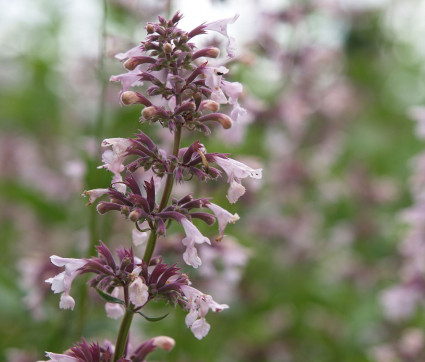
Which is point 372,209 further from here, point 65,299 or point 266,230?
point 65,299

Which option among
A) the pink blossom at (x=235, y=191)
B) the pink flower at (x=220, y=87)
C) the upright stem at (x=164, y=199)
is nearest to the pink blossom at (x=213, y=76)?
the pink flower at (x=220, y=87)

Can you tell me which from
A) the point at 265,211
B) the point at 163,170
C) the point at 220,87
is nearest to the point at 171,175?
the point at 163,170

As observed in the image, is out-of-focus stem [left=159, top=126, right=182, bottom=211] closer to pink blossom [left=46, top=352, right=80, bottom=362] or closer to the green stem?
the green stem

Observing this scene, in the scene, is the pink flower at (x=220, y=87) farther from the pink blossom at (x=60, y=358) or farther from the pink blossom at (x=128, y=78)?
the pink blossom at (x=60, y=358)

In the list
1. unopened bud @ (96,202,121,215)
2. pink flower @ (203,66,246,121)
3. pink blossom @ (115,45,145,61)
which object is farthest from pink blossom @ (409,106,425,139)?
unopened bud @ (96,202,121,215)

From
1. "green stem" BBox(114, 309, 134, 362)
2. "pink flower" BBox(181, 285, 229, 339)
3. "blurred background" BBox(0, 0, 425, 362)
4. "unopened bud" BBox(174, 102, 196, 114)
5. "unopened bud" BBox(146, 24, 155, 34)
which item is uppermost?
"unopened bud" BBox(146, 24, 155, 34)

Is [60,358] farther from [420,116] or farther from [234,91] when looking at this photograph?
[420,116]

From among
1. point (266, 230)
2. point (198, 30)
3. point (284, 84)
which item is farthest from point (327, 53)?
point (198, 30)

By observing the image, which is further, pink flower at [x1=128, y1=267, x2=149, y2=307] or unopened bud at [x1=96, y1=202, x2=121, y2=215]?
unopened bud at [x1=96, y1=202, x2=121, y2=215]
